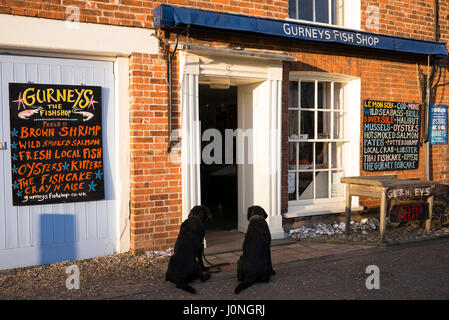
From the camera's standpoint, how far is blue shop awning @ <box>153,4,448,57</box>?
600 cm

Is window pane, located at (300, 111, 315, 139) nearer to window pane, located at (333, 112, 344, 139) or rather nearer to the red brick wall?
window pane, located at (333, 112, 344, 139)

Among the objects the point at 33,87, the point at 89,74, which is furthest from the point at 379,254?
the point at 33,87

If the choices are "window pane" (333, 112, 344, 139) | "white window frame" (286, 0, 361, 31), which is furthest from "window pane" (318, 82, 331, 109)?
"white window frame" (286, 0, 361, 31)

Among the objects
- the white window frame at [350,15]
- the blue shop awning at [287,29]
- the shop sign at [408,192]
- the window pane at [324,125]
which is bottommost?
the shop sign at [408,192]

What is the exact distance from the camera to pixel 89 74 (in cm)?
601

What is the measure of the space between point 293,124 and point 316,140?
53 cm

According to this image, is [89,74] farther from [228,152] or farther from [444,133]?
[444,133]

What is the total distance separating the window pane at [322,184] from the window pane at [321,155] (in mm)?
125

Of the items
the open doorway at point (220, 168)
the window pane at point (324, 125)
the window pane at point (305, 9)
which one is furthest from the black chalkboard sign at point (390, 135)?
the open doorway at point (220, 168)

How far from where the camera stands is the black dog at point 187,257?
4.77 metres

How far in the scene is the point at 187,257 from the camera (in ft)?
15.9

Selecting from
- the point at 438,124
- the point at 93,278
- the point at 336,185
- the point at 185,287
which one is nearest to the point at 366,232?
the point at 336,185

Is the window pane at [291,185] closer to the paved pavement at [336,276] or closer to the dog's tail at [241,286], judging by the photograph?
the paved pavement at [336,276]

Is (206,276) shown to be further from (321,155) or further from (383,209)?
(321,155)
